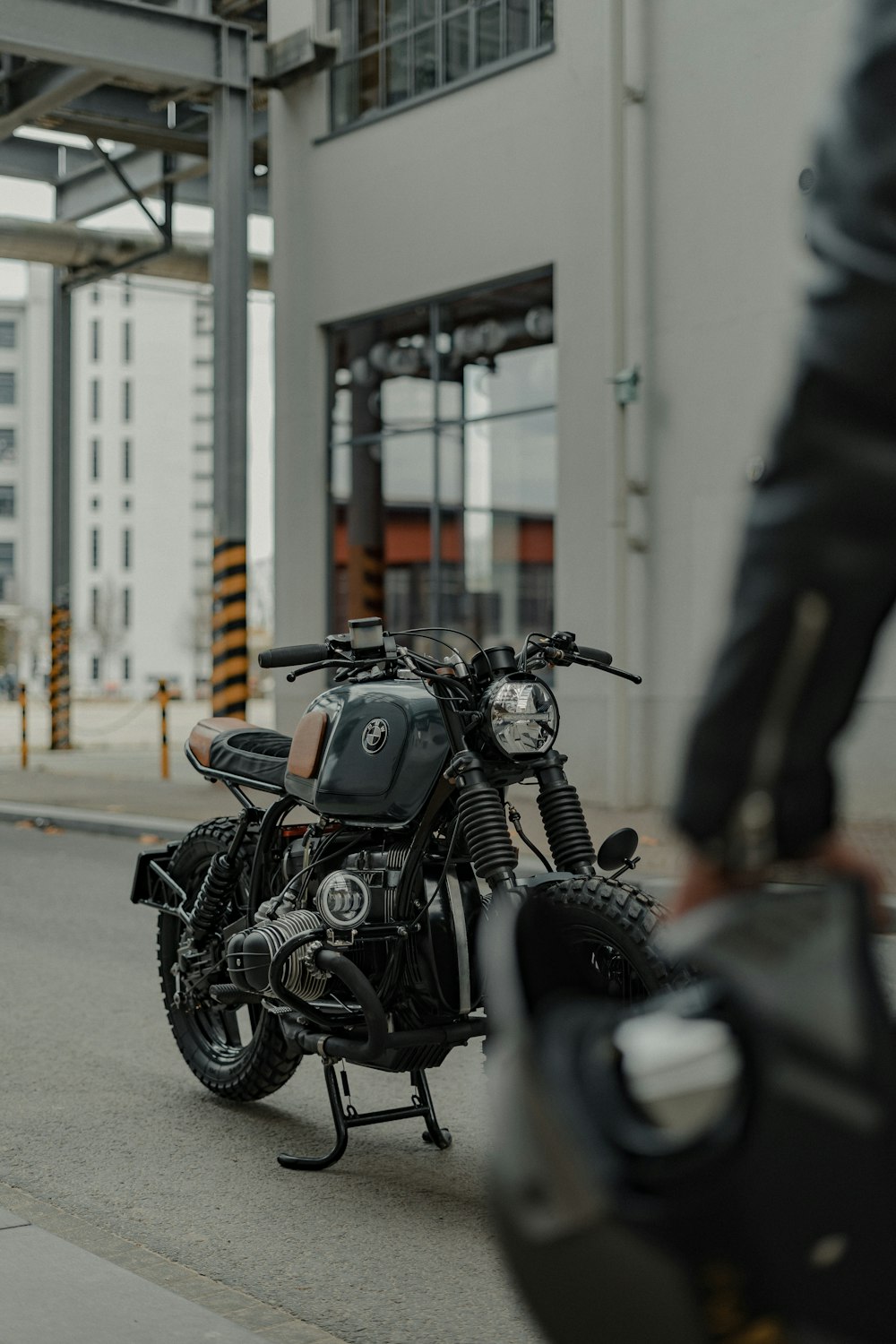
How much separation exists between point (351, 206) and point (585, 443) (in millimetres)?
4593

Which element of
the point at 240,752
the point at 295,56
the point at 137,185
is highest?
the point at 295,56

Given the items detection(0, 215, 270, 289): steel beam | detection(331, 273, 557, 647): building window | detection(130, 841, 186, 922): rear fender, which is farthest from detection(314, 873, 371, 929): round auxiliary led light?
detection(0, 215, 270, 289): steel beam

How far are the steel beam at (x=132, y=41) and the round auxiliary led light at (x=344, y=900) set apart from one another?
13104 millimetres

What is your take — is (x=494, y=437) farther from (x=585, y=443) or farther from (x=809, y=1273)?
(x=809, y=1273)

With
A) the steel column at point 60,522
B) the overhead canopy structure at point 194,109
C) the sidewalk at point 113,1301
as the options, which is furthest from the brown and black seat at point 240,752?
the steel column at point 60,522

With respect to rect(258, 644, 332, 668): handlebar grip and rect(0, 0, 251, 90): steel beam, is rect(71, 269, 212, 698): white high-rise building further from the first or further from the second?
rect(258, 644, 332, 668): handlebar grip

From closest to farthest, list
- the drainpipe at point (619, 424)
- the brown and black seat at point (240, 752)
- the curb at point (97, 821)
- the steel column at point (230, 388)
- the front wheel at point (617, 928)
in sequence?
the front wheel at point (617, 928) → the brown and black seat at point (240, 752) → the curb at point (97, 821) → the drainpipe at point (619, 424) → the steel column at point (230, 388)

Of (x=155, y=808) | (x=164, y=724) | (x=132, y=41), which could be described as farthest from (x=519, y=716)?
(x=164, y=724)

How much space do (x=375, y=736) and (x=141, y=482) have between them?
4558 inches

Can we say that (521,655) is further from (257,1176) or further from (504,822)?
(257,1176)

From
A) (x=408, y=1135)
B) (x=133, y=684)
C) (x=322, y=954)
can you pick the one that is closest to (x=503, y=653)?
(x=322, y=954)

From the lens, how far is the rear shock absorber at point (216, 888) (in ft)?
15.9

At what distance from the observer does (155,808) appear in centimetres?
1428

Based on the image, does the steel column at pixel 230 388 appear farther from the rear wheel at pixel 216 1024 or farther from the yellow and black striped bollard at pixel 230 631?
the rear wheel at pixel 216 1024
